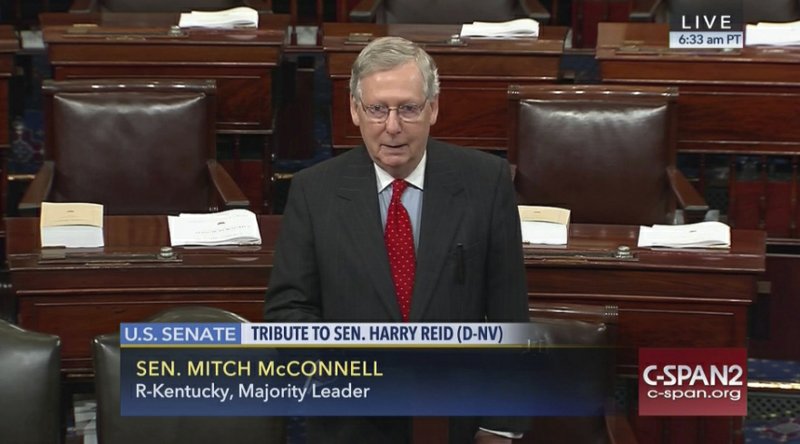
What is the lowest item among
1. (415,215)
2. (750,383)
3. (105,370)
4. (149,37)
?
(750,383)

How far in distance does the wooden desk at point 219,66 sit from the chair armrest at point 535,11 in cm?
66

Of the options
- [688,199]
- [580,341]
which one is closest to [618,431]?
[580,341]

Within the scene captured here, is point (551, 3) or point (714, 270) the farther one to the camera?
point (551, 3)

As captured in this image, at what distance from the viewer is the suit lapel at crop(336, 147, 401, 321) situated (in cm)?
152

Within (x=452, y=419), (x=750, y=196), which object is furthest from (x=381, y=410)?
(x=750, y=196)

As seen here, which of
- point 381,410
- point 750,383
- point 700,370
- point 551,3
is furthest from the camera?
point 551,3

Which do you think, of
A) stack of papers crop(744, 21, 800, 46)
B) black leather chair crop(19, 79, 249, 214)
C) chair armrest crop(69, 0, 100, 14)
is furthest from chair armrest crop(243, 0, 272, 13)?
stack of papers crop(744, 21, 800, 46)

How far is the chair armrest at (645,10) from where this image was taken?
3434 mm

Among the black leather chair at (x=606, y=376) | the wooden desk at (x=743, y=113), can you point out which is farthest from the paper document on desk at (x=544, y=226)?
the wooden desk at (x=743, y=113)

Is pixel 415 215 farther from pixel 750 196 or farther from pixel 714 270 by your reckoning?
pixel 750 196

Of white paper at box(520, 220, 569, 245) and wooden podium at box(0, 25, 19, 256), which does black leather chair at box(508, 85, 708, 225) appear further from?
wooden podium at box(0, 25, 19, 256)

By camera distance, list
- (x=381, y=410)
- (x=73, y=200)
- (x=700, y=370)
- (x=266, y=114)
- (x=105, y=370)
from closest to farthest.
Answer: (x=381, y=410), (x=700, y=370), (x=105, y=370), (x=73, y=200), (x=266, y=114)

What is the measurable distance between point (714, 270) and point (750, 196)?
80cm

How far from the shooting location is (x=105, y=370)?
1712 millimetres
